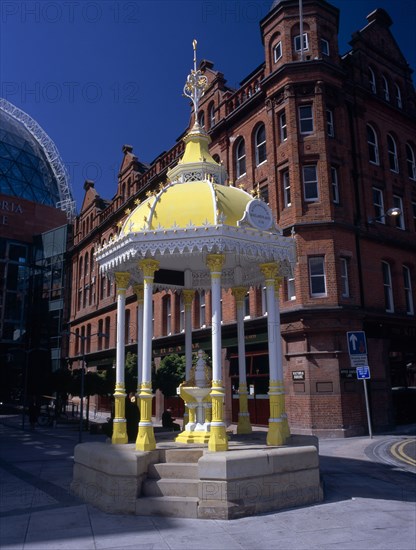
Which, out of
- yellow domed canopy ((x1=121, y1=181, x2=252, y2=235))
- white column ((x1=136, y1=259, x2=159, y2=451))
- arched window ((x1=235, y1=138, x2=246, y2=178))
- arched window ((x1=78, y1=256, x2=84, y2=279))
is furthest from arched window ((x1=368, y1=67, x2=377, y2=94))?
arched window ((x1=78, y1=256, x2=84, y2=279))

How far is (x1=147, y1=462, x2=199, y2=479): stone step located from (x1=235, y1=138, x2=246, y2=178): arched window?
841 inches

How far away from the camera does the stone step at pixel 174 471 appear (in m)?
8.26

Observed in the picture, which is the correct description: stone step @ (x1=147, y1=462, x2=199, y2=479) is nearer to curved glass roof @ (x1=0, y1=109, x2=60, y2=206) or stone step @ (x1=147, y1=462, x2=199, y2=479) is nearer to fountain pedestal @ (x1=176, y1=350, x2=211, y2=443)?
fountain pedestal @ (x1=176, y1=350, x2=211, y2=443)

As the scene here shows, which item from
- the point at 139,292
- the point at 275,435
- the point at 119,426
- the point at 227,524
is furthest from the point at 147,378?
the point at 139,292

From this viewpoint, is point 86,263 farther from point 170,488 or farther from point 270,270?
point 170,488

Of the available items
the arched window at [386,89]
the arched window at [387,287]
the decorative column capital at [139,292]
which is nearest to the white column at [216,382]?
the decorative column capital at [139,292]

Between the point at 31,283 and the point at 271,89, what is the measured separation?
140 ft

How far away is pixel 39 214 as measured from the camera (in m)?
61.8

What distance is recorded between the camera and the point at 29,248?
60594 millimetres

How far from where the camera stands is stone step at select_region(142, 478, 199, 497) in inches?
312

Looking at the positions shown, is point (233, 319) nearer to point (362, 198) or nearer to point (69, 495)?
point (362, 198)

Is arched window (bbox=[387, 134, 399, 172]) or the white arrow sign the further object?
arched window (bbox=[387, 134, 399, 172])

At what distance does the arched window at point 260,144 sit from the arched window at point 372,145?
19.0 ft

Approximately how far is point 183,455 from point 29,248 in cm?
5684
